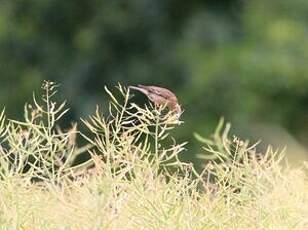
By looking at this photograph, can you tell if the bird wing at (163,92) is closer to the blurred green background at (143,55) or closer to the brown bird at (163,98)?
the brown bird at (163,98)

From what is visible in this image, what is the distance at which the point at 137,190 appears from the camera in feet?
6.52

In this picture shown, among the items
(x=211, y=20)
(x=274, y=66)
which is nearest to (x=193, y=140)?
(x=211, y=20)

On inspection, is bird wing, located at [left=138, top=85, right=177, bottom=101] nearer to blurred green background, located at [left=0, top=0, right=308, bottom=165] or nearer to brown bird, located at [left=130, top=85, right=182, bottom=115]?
brown bird, located at [left=130, top=85, right=182, bottom=115]

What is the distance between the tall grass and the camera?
1.93 metres

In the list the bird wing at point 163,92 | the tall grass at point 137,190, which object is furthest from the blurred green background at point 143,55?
the tall grass at point 137,190

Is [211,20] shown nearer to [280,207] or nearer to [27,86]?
[27,86]

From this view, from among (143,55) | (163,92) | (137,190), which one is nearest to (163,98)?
(163,92)

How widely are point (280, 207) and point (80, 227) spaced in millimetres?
301

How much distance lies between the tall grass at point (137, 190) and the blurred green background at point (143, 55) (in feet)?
20.9

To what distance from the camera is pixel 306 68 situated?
10938 mm

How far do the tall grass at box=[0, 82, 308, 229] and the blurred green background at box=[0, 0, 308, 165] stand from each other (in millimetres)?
6371

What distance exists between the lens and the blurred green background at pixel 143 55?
29.6ft

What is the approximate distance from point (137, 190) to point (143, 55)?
729cm

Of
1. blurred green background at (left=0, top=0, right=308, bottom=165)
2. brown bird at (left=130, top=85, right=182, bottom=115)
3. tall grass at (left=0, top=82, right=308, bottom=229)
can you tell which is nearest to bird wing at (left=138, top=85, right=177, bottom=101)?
brown bird at (left=130, top=85, right=182, bottom=115)
